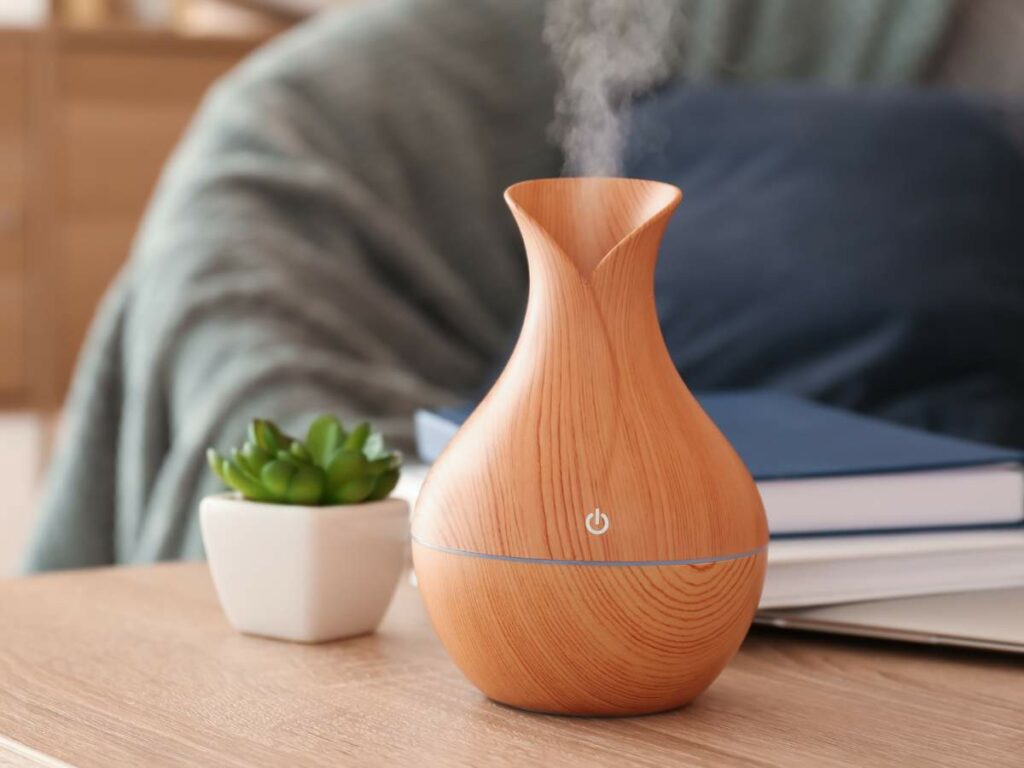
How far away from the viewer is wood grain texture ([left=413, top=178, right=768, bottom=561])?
0.44 metres

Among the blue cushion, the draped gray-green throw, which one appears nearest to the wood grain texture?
the draped gray-green throw

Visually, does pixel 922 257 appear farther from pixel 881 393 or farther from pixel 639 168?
pixel 639 168

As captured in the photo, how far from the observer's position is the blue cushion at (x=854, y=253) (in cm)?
117

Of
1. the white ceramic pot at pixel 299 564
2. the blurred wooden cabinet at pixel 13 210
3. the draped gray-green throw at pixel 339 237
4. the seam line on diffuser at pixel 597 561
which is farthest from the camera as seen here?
the blurred wooden cabinet at pixel 13 210

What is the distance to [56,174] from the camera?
9.21ft

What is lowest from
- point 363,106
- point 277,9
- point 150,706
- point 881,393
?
point 150,706

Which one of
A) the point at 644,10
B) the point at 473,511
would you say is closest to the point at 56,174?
the point at 644,10

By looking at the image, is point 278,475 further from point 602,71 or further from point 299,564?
point 602,71

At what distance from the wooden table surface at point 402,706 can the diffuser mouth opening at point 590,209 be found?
0.51 ft

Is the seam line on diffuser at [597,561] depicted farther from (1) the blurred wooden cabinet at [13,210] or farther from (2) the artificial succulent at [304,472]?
(1) the blurred wooden cabinet at [13,210]

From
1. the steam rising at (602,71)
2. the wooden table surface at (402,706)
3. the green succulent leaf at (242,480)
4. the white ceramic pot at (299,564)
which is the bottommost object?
the wooden table surface at (402,706)

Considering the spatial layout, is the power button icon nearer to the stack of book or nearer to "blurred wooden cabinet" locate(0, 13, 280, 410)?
the stack of book

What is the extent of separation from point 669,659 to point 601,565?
4 centimetres

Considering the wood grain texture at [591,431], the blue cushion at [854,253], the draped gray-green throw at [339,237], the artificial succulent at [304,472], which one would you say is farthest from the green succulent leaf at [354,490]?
the blue cushion at [854,253]
